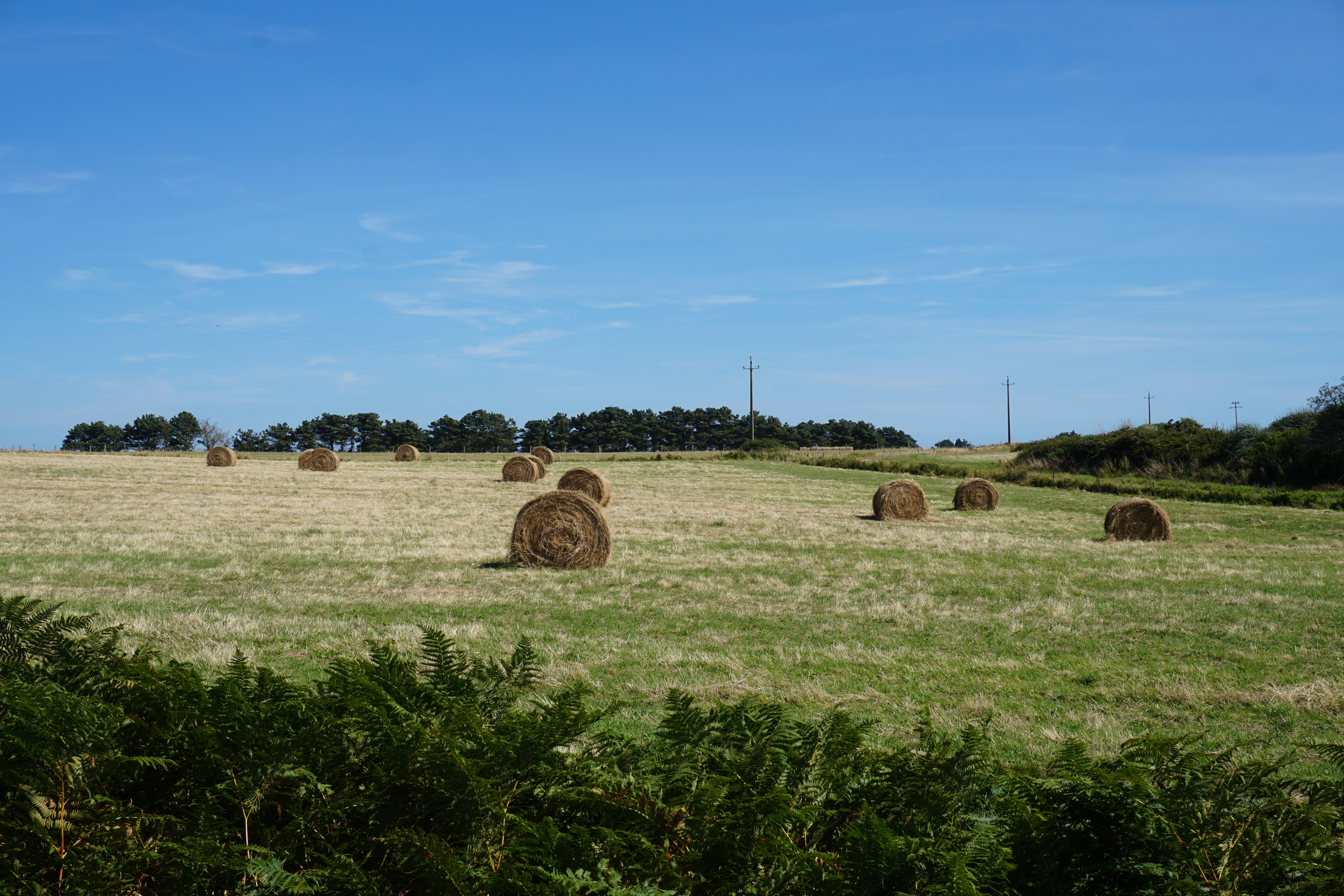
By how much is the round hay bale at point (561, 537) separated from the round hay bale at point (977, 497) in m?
19.6

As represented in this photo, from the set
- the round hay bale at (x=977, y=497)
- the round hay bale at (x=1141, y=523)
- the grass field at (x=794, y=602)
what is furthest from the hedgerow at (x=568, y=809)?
the round hay bale at (x=977, y=497)

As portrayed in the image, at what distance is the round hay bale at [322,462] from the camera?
171 ft

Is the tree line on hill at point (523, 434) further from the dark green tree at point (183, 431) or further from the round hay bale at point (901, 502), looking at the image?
the round hay bale at point (901, 502)

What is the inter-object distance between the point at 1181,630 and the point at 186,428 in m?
117

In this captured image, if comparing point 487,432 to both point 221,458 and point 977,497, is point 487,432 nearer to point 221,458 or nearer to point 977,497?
point 221,458

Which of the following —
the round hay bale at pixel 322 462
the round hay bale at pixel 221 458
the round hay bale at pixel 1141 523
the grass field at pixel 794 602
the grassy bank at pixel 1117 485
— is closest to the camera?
the grass field at pixel 794 602

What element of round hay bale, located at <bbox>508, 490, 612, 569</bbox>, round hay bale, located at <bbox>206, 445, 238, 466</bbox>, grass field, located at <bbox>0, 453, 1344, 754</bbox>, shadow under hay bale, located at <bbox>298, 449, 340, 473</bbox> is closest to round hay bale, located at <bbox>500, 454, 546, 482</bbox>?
shadow under hay bale, located at <bbox>298, 449, 340, 473</bbox>

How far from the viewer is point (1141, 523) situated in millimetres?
23875

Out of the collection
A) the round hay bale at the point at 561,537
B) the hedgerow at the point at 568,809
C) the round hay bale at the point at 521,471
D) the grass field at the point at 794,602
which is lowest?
the grass field at the point at 794,602

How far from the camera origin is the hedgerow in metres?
2.44

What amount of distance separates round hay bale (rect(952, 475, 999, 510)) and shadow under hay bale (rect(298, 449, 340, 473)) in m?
35.7

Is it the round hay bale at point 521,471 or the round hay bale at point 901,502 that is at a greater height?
the round hay bale at point 521,471

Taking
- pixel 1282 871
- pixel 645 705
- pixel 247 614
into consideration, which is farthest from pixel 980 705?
pixel 247 614

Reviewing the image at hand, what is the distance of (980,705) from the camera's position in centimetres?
838
